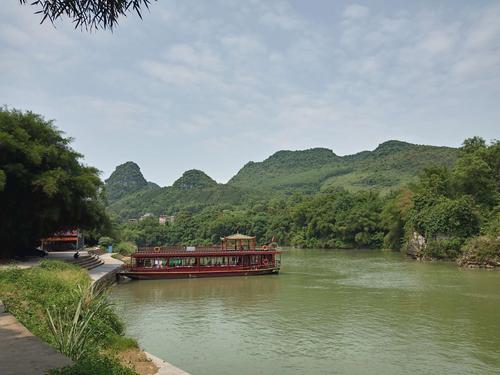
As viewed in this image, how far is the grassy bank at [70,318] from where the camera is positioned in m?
8.16

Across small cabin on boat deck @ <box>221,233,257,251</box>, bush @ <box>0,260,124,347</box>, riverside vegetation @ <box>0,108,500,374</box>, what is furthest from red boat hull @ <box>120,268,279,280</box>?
bush @ <box>0,260,124,347</box>

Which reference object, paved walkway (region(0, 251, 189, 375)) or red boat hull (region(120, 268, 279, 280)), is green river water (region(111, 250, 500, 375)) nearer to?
red boat hull (region(120, 268, 279, 280))

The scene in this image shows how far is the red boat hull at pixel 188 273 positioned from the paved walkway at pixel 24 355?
2121 cm

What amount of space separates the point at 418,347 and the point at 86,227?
74.4 ft

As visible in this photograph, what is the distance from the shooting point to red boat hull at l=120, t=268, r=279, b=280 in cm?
3038

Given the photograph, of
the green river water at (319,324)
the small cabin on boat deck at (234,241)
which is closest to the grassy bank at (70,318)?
the green river water at (319,324)

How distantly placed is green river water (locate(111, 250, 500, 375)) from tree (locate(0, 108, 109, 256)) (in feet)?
18.9

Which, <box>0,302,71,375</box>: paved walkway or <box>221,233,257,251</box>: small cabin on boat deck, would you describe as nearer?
<box>0,302,71,375</box>: paved walkway

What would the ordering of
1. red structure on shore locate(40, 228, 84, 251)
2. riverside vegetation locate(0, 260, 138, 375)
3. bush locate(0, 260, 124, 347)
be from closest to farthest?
riverside vegetation locate(0, 260, 138, 375) < bush locate(0, 260, 124, 347) < red structure on shore locate(40, 228, 84, 251)

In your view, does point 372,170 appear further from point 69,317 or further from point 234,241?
point 69,317

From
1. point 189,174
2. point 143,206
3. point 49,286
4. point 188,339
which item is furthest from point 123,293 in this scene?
point 189,174

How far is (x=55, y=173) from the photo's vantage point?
24.7 metres

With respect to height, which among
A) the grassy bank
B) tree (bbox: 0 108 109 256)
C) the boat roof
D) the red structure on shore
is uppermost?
tree (bbox: 0 108 109 256)

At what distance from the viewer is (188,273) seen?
31375mm
